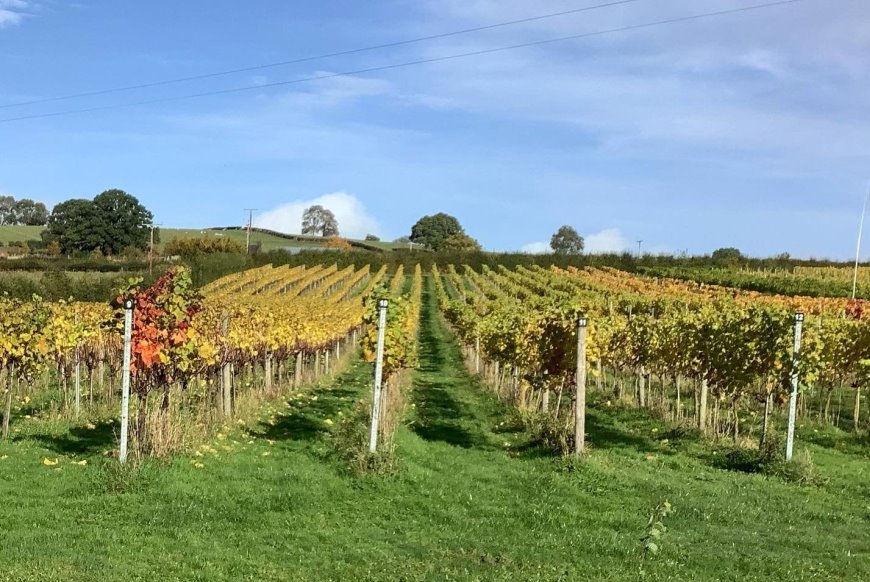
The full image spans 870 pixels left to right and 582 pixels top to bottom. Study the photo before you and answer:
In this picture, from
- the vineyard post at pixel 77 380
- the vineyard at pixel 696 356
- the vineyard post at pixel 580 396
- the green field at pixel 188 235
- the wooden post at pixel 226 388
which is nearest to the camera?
the vineyard post at pixel 580 396

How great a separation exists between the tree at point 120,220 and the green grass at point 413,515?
9895 cm

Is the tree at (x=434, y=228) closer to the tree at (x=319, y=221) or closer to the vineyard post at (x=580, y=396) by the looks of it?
the tree at (x=319, y=221)

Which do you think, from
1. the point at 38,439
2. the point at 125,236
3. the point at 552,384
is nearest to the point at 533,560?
the point at 552,384

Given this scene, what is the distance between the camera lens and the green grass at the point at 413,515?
6.21 metres

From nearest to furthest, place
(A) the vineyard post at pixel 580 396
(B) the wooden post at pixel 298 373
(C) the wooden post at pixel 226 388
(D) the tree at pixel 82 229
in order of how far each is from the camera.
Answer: (A) the vineyard post at pixel 580 396, (C) the wooden post at pixel 226 388, (B) the wooden post at pixel 298 373, (D) the tree at pixel 82 229

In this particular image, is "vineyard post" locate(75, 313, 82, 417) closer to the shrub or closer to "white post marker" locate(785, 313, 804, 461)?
"white post marker" locate(785, 313, 804, 461)

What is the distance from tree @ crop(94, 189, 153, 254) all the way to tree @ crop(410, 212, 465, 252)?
57.9 metres

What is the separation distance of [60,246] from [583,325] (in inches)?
4174

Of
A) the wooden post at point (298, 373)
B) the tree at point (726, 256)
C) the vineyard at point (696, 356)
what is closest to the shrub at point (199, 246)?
the tree at point (726, 256)

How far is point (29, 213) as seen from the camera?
165000mm

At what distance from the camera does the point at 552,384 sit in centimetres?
1309

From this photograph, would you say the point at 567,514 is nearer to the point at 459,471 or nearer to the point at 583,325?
the point at 459,471

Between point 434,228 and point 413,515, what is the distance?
147 meters

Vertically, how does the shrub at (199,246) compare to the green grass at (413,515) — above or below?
above
